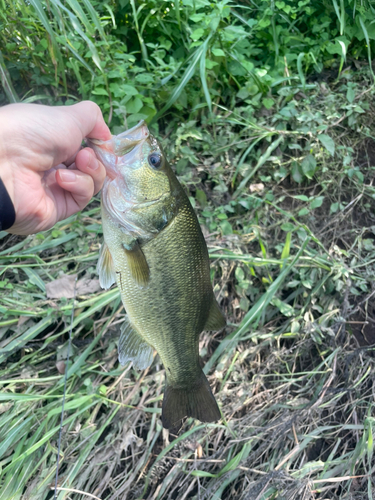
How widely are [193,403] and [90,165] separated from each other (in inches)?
46.8

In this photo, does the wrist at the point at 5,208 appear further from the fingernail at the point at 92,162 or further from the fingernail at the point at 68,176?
the fingernail at the point at 92,162

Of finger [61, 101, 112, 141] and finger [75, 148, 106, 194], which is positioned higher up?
finger [61, 101, 112, 141]

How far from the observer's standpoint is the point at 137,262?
135cm

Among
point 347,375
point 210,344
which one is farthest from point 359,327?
point 210,344

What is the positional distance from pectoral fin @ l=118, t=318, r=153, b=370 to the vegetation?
57cm

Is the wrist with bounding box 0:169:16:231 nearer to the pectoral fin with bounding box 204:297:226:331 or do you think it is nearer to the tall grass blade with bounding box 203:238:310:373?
the pectoral fin with bounding box 204:297:226:331

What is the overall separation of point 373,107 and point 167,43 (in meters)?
1.87

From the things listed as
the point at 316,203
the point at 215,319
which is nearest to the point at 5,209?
the point at 215,319

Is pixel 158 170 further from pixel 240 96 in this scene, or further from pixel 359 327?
pixel 359 327

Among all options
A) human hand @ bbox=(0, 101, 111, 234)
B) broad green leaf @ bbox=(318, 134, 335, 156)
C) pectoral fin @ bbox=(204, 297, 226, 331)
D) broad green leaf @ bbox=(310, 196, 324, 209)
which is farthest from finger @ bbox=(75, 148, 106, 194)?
broad green leaf @ bbox=(318, 134, 335, 156)

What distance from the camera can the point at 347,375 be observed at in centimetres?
226

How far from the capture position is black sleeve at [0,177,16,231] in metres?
1.25

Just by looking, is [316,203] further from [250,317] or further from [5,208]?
[5,208]

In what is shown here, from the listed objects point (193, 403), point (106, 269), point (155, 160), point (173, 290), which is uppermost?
point (155, 160)
